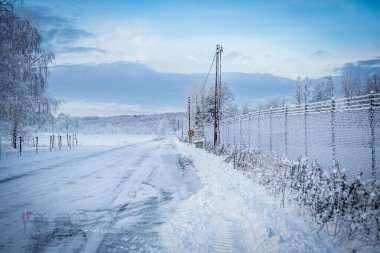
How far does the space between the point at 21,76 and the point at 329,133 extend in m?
20.1

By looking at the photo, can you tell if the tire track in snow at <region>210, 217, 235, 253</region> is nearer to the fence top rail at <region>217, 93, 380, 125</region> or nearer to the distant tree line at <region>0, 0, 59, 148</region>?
the fence top rail at <region>217, 93, 380, 125</region>

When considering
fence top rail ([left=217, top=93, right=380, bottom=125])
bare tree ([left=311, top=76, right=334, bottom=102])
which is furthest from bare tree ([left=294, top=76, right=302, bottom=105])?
fence top rail ([left=217, top=93, right=380, bottom=125])

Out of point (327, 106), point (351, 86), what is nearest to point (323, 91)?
point (351, 86)

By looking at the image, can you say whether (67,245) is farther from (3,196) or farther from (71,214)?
(3,196)

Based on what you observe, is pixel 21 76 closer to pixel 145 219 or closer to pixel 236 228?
pixel 145 219

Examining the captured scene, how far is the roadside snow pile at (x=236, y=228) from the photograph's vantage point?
5719mm

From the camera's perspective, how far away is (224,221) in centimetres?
748

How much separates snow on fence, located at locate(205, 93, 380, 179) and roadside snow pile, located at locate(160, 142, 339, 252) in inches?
127

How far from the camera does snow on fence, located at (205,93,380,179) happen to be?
1007 cm

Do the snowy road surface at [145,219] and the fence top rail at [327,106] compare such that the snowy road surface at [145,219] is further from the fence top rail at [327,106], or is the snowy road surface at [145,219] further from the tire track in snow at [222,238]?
the fence top rail at [327,106]

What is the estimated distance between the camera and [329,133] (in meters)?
12.4

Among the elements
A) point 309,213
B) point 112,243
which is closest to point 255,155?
point 309,213

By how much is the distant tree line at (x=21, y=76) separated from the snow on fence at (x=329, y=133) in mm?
15265

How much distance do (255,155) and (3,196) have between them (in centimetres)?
1225
